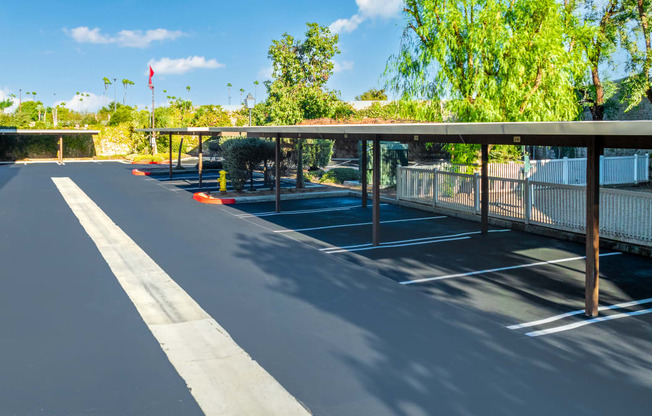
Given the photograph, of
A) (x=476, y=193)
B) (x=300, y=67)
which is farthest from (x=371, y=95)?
(x=476, y=193)

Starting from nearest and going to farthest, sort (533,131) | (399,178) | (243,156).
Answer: (533,131), (399,178), (243,156)

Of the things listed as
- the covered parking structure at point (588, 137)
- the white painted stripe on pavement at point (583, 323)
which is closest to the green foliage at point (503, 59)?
the covered parking structure at point (588, 137)

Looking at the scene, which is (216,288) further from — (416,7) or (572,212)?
(416,7)

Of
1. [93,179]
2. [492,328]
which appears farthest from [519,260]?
[93,179]

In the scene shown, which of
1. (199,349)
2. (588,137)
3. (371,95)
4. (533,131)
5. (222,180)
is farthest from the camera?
(371,95)

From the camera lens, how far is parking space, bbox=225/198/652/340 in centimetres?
842

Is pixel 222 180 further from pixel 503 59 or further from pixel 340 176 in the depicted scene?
pixel 503 59

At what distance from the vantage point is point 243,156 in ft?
77.2

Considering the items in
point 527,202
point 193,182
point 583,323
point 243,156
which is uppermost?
point 243,156

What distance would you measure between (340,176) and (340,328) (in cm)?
2117

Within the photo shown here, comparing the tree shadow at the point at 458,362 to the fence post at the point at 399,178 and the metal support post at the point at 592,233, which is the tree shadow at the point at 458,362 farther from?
the fence post at the point at 399,178

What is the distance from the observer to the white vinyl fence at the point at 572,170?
2106 centimetres

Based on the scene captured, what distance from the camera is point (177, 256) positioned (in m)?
12.3

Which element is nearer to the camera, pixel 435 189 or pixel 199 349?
pixel 199 349
